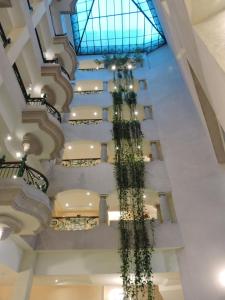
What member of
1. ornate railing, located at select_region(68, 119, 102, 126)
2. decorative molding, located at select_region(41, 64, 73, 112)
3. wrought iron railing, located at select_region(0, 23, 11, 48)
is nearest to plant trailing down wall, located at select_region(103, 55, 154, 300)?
ornate railing, located at select_region(68, 119, 102, 126)

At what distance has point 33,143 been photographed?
33.3 feet

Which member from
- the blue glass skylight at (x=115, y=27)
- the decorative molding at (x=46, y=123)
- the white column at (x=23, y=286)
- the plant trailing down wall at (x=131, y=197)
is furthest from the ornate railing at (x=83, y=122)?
the blue glass skylight at (x=115, y=27)

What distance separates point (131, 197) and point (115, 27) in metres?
15.8

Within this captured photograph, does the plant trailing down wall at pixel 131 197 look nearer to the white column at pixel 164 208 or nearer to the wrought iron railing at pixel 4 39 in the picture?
the white column at pixel 164 208

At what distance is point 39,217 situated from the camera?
26.0 ft

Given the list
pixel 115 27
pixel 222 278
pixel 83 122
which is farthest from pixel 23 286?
pixel 115 27

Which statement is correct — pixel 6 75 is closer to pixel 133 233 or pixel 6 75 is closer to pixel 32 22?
pixel 32 22

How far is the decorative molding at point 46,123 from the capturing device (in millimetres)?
9484

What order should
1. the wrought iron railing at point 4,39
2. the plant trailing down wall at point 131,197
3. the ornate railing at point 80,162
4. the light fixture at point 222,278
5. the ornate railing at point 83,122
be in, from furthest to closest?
the ornate railing at point 83,122
the ornate railing at point 80,162
the plant trailing down wall at point 131,197
the light fixture at point 222,278
the wrought iron railing at point 4,39

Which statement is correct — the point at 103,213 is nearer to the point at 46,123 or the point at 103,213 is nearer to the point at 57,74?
the point at 46,123

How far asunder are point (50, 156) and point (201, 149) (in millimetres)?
7039

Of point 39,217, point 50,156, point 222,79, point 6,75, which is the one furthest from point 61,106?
point 222,79

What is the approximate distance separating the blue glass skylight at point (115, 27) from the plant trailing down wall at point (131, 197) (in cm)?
555

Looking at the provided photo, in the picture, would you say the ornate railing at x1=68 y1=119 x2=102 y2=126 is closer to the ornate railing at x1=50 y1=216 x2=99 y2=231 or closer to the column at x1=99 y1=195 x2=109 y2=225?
the column at x1=99 y1=195 x2=109 y2=225
